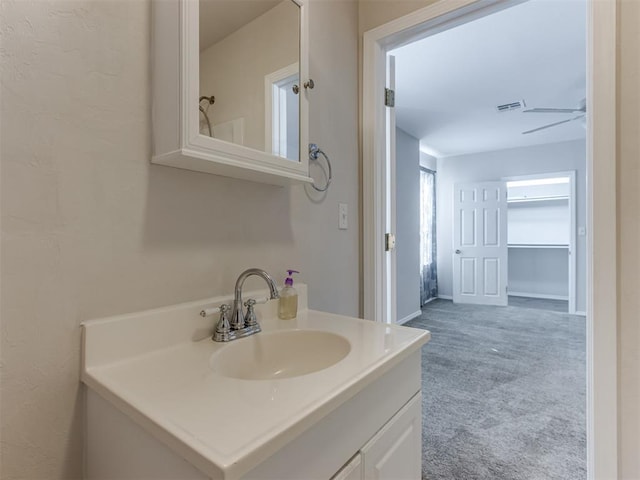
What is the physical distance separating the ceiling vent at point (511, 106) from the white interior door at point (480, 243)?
1.78m

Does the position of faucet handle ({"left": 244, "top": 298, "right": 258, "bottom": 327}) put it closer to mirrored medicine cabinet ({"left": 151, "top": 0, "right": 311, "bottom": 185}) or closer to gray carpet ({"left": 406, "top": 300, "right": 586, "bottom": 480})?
mirrored medicine cabinet ({"left": 151, "top": 0, "right": 311, "bottom": 185})

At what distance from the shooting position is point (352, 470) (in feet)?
2.25

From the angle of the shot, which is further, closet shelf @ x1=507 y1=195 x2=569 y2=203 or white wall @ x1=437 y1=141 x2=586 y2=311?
closet shelf @ x1=507 y1=195 x2=569 y2=203

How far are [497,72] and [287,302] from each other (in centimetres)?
277

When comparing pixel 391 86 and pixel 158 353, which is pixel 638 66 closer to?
pixel 391 86

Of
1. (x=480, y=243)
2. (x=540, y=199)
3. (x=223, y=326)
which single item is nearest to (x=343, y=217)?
(x=223, y=326)

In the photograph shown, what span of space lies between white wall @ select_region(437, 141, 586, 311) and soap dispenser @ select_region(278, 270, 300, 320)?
493cm

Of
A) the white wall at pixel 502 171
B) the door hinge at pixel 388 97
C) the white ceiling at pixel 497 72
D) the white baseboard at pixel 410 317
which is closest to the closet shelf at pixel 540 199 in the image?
the white wall at pixel 502 171

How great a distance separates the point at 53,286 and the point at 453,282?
5.42m

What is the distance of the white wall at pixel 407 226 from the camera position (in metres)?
4.12

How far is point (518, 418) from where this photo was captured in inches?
77.0

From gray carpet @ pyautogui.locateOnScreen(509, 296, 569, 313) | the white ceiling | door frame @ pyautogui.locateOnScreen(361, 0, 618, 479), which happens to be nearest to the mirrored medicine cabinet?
door frame @ pyautogui.locateOnScreen(361, 0, 618, 479)

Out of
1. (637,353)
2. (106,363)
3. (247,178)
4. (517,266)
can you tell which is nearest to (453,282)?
(517,266)

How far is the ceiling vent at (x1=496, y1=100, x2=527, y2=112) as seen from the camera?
3.32 meters
